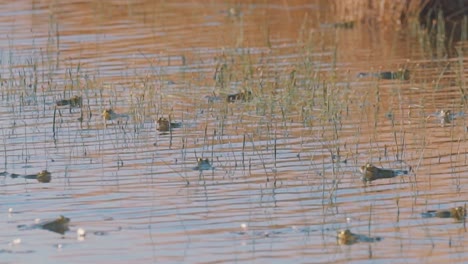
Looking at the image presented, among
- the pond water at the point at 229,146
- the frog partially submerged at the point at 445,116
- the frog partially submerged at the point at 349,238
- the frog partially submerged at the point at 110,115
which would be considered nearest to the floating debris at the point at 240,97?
the pond water at the point at 229,146

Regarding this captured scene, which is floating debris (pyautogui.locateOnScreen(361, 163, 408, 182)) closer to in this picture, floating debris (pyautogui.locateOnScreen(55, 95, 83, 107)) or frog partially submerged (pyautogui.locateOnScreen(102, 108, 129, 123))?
frog partially submerged (pyautogui.locateOnScreen(102, 108, 129, 123))

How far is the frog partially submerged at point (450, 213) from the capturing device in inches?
291

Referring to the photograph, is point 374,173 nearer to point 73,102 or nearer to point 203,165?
point 203,165

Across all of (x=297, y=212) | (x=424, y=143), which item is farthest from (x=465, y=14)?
(x=297, y=212)

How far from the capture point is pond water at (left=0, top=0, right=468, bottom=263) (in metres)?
7.06

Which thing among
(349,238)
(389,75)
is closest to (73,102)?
(389,75)

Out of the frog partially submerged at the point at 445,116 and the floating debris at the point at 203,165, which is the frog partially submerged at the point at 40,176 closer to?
the floating debris at the point at 203,165

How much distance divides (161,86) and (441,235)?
581 cm

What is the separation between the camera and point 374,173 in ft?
28.0

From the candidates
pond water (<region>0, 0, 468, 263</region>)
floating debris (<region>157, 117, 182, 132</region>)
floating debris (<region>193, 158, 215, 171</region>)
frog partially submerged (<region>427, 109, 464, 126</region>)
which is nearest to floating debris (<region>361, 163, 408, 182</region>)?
pond water (<region>0, 0, 468, 263</region>)

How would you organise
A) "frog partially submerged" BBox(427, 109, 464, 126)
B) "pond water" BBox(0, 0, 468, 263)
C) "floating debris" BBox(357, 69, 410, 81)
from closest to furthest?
1. "pond water" BBox(0, 0, 468, 263)
2. "frog partially submerged" BBox(427, 109, 464, 126)
3. "floating debris" BBox(357, 69, 410, 81)

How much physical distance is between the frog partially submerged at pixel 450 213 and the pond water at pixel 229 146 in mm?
53

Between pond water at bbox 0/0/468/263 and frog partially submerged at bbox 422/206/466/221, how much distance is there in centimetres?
5

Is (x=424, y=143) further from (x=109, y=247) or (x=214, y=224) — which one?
(x=109, y=247)
